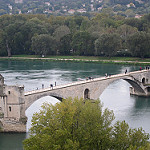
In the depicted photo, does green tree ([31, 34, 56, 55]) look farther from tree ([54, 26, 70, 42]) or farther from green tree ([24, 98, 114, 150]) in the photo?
green tree ([24, 98, 114, 150])

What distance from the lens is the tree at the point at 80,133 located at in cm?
2442

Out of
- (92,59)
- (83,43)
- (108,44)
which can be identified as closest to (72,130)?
(108,44)

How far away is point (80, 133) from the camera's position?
25.7 metres

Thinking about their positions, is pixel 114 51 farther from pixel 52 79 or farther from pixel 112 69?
pixel 52 79

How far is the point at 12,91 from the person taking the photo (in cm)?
3481

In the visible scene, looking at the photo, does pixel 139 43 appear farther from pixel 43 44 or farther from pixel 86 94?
pixel 86 94

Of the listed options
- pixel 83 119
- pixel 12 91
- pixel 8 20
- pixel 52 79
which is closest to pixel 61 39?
pixel 8 20

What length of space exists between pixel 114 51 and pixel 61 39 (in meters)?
19.0

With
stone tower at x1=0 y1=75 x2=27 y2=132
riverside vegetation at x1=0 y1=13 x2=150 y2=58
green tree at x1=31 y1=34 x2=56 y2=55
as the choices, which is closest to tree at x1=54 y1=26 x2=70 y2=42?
riverside vegetation at x1=0 y1=13 x2=150 y2=58

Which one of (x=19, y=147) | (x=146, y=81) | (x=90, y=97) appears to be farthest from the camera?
(x=146, y=81)

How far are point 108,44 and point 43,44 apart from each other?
20793 mm

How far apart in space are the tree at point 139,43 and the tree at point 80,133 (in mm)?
64431

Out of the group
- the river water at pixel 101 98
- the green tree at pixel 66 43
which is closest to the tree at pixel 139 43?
the river water at pixel 101 98

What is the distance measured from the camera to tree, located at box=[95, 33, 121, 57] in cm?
9483
